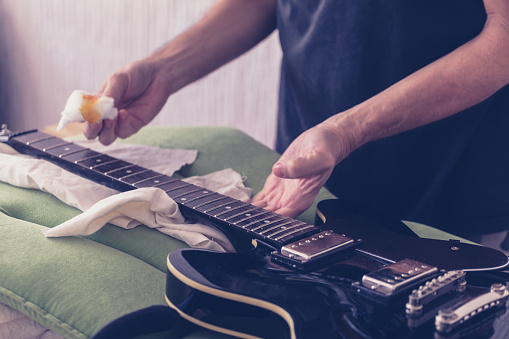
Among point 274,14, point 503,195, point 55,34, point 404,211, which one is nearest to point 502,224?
point 503,195

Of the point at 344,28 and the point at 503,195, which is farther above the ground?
the point at 344,28

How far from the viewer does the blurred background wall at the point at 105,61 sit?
2.06 meters

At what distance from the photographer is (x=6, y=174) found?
0.91 meters

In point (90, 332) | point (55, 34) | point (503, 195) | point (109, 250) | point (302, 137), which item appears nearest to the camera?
point (90, 332)

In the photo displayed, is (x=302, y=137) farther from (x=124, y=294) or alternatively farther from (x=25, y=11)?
(x=25, y=11)

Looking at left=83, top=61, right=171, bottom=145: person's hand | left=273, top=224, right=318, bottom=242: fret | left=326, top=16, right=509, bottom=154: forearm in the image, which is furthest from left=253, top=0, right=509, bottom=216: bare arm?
left=83, top=61, right=171, bottom=145: person's hand

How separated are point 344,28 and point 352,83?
0.09 m

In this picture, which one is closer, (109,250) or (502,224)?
(109,250)

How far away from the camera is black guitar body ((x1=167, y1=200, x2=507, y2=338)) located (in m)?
0.58

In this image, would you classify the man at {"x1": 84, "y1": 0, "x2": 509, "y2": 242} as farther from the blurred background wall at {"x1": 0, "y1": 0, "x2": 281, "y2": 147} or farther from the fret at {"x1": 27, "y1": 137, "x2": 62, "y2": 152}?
the blurred background wall at {"x1": 0, "y1": 0, "x2": 281, "y2": 147}

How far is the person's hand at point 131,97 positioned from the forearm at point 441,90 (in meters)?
0.40

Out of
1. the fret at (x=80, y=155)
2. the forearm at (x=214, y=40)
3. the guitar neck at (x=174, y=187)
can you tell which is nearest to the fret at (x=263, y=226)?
the guitar neck at (x=174, y=187)

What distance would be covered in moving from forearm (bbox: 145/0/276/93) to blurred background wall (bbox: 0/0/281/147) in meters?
0.71

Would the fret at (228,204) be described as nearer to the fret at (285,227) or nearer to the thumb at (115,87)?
the fret at (285,227)
